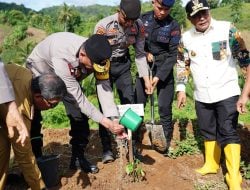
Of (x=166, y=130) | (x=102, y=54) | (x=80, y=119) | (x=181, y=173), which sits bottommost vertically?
(x=181, y=173)

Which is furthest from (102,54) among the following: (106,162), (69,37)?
(106,162)

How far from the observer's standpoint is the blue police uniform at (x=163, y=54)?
14.9 ft

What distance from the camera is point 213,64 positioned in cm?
379

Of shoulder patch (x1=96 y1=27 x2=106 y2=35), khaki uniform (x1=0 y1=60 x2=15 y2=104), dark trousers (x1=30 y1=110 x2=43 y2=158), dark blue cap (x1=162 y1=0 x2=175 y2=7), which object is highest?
dark blue cap (x1=162 y1=0 x2=175 y2=7)

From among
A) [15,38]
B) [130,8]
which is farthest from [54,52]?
[15,38]

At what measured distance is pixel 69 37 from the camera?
351 cm

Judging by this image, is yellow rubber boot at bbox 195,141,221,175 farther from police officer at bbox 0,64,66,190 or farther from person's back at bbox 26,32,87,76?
police officer at bbox 0,64,66,190

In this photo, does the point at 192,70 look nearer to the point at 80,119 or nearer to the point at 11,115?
the point at 80,119

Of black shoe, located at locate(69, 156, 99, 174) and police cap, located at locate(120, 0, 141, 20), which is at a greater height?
police cap, located at locate(120, 0, 141, 20)

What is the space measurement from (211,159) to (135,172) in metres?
0.85

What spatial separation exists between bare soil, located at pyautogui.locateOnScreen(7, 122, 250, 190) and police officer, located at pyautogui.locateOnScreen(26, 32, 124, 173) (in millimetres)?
619

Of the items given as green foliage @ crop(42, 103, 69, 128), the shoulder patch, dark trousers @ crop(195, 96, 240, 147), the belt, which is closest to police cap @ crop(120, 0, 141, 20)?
the shoulder patch

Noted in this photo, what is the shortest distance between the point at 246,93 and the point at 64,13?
1914 inches

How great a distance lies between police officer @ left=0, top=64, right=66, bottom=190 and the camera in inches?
114
